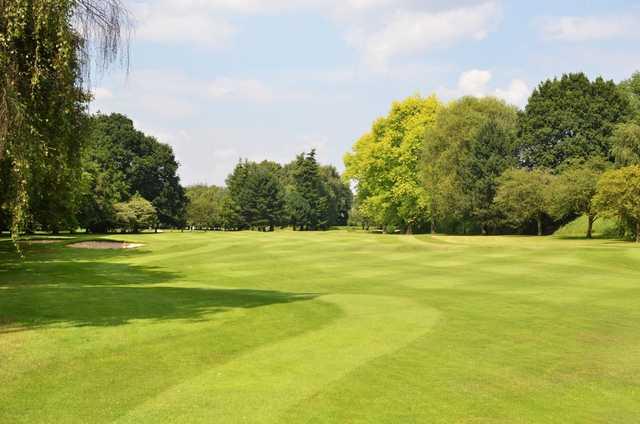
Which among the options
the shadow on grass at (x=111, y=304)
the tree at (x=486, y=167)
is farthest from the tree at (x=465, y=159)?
the shadow on grass at (x=111, y=304)

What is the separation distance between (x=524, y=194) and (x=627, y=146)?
1226 centimetres

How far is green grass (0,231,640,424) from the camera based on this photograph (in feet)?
27.8

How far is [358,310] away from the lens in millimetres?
17859

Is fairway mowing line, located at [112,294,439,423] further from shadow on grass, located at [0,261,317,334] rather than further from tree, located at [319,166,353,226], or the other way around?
tree, located at [319,166,353,226]

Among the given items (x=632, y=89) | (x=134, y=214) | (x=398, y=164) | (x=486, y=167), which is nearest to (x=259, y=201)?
(x=134, y=214)

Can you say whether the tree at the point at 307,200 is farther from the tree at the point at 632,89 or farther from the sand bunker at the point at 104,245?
the sand bunker at the point at 104,245

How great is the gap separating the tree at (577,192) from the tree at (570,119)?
7.39 metres

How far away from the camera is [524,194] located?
69125 mm

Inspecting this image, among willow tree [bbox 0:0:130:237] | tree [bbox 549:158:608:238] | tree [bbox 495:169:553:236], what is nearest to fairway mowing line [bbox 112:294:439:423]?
willow tree [bbox 0:0:130:237]

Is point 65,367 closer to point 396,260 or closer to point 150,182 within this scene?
point 396,260

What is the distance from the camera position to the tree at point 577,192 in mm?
61125

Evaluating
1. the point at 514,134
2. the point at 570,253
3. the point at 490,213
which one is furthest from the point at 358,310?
the point at 514,134

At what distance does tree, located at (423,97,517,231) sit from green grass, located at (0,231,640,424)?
172 ft

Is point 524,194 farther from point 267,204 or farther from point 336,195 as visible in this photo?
point 336,195
